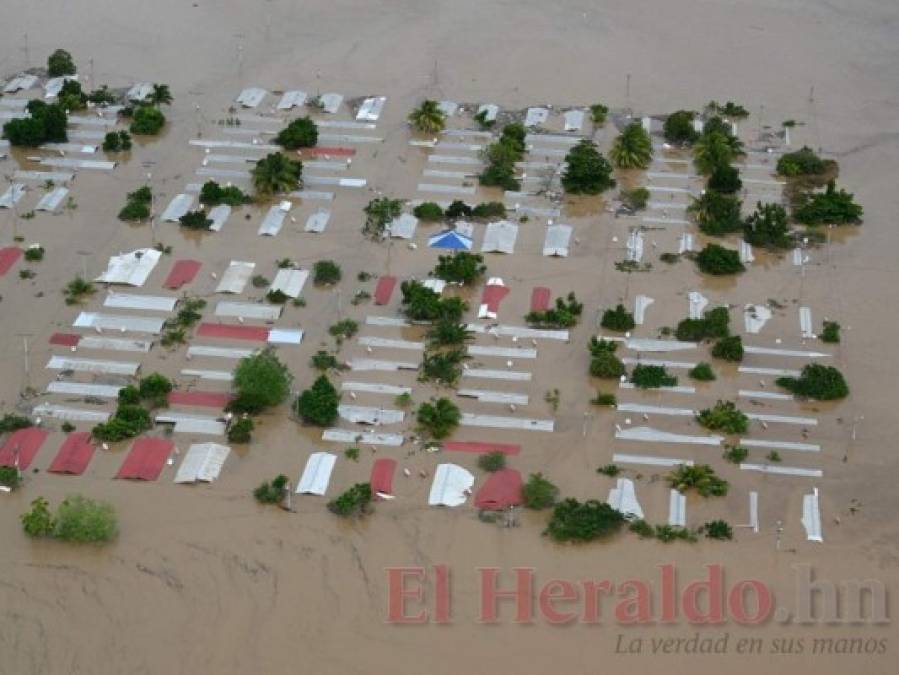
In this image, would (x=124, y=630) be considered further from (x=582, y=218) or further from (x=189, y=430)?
(x=582, y=218)

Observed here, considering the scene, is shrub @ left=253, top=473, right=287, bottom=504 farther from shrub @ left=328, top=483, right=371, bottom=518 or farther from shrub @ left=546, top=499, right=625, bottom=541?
shrub @ left=546, top=499, right=625, bottom=541

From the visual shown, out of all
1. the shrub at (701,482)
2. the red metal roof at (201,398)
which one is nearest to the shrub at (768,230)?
the shrub at (701,482)


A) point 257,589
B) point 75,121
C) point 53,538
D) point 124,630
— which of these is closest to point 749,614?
point 257,589

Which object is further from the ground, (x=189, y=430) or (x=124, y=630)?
(x=189, y=430)

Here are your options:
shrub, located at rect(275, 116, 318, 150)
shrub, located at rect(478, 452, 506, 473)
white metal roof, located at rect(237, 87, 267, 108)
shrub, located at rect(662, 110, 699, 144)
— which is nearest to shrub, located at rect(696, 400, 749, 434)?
shrub, located at rect(478, 452, 506, 473)

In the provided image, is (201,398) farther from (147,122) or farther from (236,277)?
(147,122)

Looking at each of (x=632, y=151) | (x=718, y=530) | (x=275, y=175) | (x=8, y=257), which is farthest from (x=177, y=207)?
(x=718, y=530)

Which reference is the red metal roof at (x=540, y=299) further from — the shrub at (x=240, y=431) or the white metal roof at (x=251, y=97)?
the white metal roof at (x=251, y=97)
